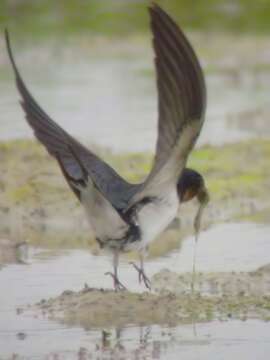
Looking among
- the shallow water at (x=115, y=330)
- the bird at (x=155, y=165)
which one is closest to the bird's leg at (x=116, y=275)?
the bird at (x=155, y=165)

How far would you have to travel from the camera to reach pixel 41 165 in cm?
1058

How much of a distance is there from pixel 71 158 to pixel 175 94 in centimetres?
97

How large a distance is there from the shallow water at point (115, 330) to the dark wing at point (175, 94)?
2.33ft

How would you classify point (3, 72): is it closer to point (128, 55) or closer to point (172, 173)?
point (128, 55)

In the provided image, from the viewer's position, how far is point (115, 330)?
6.97m

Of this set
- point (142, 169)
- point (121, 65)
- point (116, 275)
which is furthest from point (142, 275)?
point (121, 65)

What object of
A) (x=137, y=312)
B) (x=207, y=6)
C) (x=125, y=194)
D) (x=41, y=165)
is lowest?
(x=207, y=6)

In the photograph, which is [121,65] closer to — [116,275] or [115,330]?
[116,275]

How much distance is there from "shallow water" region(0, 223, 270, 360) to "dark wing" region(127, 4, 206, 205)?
709 mm

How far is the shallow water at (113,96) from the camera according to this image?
1215cm

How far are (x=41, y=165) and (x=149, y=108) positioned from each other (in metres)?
2.86

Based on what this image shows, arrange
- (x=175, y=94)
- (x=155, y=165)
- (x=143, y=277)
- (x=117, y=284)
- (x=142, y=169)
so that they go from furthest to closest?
1. (x=142, y=169)
2. (x=143, y=277)
3. (x=117, y=284)
4. (x=155, y=165)
5. (x=175, y=94)

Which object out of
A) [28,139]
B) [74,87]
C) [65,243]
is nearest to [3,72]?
[74,87]

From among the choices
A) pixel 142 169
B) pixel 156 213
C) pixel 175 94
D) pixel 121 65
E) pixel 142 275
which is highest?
pixel 175 94
